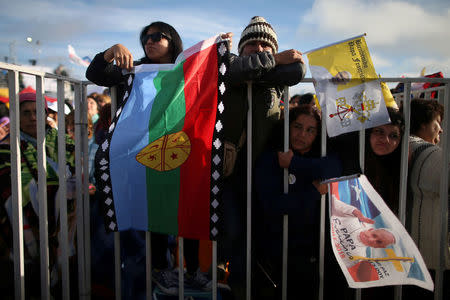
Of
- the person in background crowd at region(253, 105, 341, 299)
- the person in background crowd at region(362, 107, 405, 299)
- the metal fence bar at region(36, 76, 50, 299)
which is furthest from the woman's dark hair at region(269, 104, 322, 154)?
the metal fence bar at region(36, 76, 50, 299)

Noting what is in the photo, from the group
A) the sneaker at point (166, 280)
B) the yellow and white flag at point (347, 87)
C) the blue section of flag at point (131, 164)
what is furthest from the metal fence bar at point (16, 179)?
the yellow and white flag at point (347, 87)

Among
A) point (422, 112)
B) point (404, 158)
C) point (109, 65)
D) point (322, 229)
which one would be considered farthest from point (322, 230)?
point (109, 65)

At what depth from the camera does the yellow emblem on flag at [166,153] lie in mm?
1960

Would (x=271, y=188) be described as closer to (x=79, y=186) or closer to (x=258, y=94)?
(x=258, y=94)

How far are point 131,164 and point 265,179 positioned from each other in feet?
3.00

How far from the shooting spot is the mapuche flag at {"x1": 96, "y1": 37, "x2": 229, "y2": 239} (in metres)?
1.96

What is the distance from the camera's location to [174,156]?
196 centimetres

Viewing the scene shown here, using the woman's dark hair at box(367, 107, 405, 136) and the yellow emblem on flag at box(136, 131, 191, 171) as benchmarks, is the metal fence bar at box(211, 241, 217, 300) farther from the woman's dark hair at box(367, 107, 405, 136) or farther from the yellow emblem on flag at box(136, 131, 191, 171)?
the woman's dark hair at box(367, 107, 405, 136)

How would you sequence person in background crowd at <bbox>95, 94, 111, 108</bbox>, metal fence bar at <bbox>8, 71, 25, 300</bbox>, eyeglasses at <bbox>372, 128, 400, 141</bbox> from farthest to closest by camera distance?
person in background crowd at <bbox>95, 94, 111, 108</bbox>
eyeglasses at <bbox>372, 128, 400, 141</bbox>
metal fence bar at <bbox>8, 71, 25, 300</bbox>

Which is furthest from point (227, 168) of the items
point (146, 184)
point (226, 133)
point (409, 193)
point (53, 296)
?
point (53, 296)

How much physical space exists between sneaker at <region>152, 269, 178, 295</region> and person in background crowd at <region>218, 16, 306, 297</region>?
0.43 metres

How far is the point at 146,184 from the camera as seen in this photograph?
198cm

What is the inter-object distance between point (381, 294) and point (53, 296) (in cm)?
259

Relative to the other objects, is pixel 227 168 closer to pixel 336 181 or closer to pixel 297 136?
pixel 297 136
